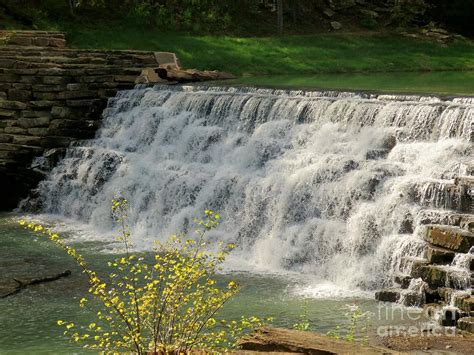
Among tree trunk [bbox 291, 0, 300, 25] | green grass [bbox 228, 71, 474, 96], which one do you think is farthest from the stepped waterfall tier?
tree trunk [bbox 291, 0, 300, 25]

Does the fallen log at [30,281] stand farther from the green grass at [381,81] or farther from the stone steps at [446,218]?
the green grass at [381,81]

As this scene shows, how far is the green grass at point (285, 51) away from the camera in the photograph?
38.9 meters

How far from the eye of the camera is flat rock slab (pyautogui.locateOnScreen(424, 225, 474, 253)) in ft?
48.6

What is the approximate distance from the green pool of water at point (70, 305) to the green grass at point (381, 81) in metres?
12.7

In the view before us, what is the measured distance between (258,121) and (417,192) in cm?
713

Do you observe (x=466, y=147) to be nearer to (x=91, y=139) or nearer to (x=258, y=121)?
(x=258, y=121)

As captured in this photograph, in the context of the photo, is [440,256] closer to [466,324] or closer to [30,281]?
[466,324]

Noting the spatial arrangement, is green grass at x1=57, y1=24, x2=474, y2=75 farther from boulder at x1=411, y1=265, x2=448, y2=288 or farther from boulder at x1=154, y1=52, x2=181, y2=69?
boulder at x1=411, y1=265, x2=448, y2=288

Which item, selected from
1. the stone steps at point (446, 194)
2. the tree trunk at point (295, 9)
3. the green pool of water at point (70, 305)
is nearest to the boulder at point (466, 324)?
the green pool of water at point (70, 305)

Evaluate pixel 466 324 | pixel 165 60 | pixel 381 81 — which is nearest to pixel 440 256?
pixel 466 324

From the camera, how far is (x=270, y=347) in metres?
9.73

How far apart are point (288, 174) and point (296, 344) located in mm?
10765

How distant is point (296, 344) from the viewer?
382 inches

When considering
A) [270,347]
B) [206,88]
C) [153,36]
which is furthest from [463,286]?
[153,36]
